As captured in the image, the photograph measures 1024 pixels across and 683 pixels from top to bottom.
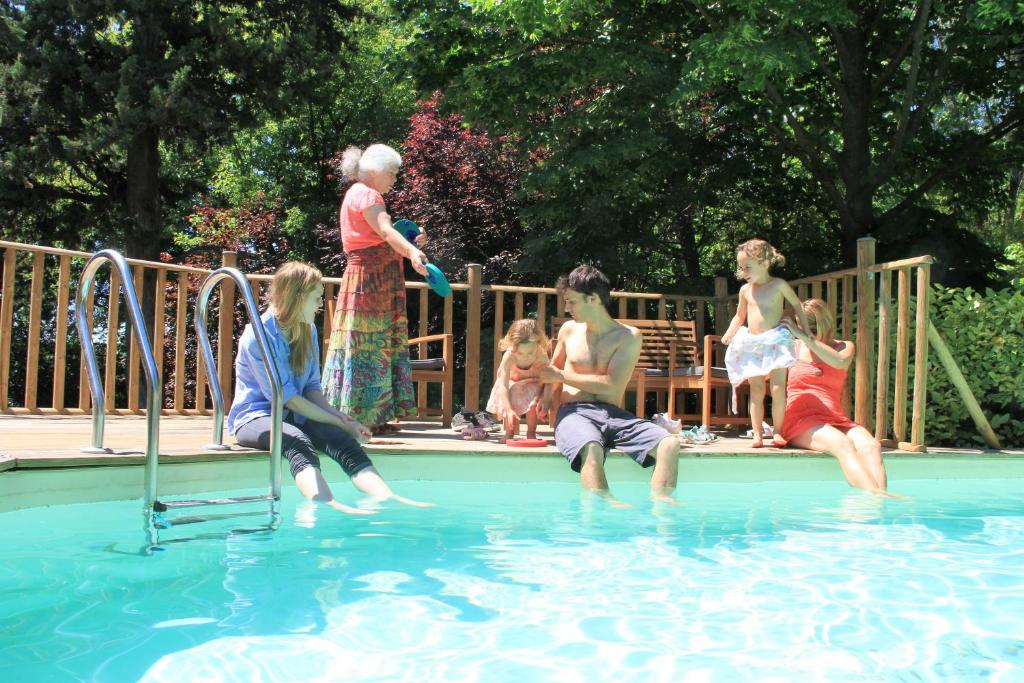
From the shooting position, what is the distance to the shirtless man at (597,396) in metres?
4.54

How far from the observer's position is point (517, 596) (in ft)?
9.72

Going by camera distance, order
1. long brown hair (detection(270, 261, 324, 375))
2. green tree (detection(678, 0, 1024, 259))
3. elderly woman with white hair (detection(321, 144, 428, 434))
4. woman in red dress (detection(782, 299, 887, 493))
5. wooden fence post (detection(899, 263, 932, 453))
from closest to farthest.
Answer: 1. long brown hair (detection(270, 261, 324, 375))
2. elderly woman with white hair (detection(321, 144, 428, 434))
3. woman in red dress (detection(782, 299, 887, 493))
4. wooden fence post (detection(899, 263, 932, 453))
5. green tree (detection(678, 0, 1024, 259))

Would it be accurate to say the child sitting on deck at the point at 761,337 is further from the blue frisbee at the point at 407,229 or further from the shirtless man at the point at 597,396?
the blue frisbee at the point at 407,229

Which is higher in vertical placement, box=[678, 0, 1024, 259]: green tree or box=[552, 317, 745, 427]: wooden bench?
box=[678, 0, 1024, 259]: green tree

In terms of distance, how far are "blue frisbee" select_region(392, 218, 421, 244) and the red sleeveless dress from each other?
2253 millimetres

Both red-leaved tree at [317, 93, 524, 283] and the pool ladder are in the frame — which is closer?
the pool ladder

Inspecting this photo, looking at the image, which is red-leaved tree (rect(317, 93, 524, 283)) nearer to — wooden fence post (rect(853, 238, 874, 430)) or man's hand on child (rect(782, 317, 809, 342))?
wooden fence post (rect(853, 238, 874, 430))

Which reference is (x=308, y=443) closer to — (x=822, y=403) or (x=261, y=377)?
(x=261, y=377)

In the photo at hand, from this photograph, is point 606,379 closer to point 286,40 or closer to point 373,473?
point 373,473

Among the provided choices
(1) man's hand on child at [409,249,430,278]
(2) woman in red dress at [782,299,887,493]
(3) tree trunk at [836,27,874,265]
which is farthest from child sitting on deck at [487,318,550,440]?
(3) tree trunk at [836,27,874,265]

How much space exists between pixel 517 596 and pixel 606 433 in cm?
180

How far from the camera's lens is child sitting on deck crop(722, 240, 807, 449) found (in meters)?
5.68

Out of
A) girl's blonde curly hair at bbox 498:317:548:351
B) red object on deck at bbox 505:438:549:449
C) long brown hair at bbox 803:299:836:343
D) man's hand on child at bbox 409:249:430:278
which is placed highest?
man's hand on child at bbox 409:249:430:278

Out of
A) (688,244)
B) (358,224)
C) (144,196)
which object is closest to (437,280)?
(358,224)
